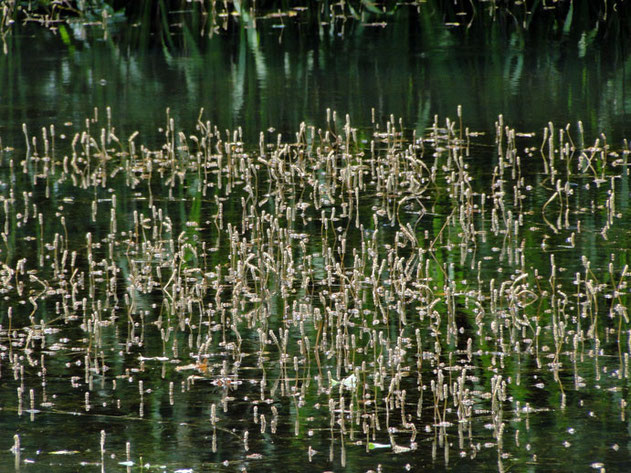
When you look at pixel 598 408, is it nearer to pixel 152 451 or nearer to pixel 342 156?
pixel 152 451

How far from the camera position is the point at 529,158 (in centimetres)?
1144

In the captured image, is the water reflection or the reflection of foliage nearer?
the water reflection

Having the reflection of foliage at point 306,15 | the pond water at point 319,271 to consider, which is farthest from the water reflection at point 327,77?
the reflection of foliage at point 306,15

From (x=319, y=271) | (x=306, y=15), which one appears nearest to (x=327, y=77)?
(x=306, y=15)

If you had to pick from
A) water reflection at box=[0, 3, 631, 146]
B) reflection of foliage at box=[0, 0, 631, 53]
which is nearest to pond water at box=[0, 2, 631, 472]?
water reflection at box=[0, 3, 631, 146]

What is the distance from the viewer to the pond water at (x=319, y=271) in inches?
235

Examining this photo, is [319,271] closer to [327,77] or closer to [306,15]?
[327,77]

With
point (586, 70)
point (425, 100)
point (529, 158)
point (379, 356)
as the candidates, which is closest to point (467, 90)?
point (425, 100)

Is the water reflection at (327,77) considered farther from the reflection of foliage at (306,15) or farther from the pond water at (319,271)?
the reflection of foliage at (306,15)

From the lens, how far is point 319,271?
8375 mm

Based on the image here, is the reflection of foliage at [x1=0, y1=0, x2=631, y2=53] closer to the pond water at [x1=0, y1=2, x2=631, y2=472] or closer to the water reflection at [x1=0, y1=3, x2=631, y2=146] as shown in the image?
the water reflection at [x1=0, y1=3, x2=631, y2=146]

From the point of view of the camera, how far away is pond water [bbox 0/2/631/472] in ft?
19.6

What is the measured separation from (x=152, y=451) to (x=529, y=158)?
629 cm

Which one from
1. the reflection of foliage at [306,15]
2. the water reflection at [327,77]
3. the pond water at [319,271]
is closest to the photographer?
the pond water at [319,271]
